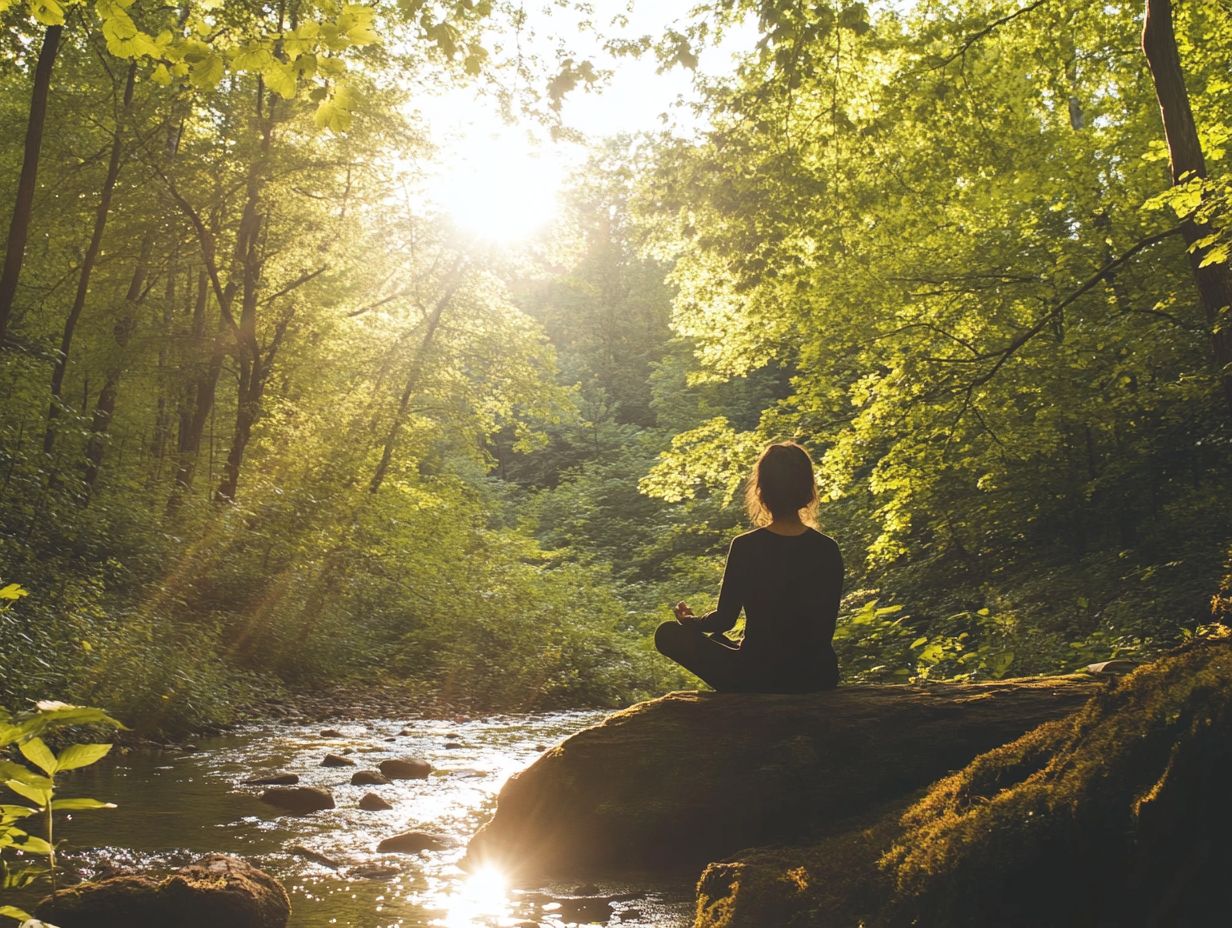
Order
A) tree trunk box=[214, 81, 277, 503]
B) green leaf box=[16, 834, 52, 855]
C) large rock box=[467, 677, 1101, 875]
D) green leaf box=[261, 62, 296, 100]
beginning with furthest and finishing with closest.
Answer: tree trunk box=[214, 81, 277, 503]
large rock box=[467, 677, 1101, 875]
green leaf box=[261, 62, 296, 100]
green leaf box=[16, 834, 52, 855]

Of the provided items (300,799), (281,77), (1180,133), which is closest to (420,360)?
(300,799)

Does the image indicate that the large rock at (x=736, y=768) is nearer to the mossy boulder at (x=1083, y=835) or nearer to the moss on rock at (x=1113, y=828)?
the mossy boulder at (x=1083, y=835)

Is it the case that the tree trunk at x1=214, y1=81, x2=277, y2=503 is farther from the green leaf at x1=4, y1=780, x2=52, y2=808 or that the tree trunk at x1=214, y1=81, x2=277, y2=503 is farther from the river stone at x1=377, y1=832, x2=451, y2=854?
the green leaf at x1=4, y1=780, x2=52, y2=808

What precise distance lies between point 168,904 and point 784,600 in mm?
3526

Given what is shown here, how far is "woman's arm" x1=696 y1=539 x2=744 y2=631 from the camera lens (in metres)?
5.42

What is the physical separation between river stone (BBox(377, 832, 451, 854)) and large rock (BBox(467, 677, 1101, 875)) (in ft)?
1.81

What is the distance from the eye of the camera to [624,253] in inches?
2131

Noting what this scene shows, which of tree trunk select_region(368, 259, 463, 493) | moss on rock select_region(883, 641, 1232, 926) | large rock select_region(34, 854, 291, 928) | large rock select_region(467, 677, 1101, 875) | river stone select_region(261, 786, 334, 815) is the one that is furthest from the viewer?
tree trunk select_region(368, 259, 463, 493)

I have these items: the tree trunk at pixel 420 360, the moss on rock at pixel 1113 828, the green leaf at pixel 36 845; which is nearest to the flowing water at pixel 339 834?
the moss on rock at pixel 1113 828

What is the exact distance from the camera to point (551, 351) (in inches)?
986

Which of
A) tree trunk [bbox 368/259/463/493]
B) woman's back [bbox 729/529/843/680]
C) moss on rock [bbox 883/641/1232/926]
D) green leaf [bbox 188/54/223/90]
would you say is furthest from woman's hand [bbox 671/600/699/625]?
tree trunk [bbox 368/259/463/493]

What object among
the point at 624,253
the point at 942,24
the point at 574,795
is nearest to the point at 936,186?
the point at 942,24

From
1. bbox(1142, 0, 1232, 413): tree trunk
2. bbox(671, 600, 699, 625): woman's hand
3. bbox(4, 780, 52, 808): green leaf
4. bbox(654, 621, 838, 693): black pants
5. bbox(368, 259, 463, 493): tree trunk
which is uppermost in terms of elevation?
bbox(368, 259, 463, 493): tree trunk

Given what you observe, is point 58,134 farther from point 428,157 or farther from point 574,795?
point 574,795
